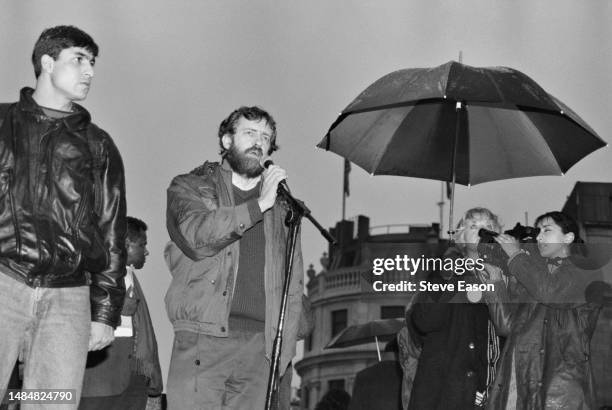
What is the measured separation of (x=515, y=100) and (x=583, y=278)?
134 centimetres

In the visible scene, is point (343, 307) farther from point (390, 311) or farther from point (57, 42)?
→ point (57, 42)

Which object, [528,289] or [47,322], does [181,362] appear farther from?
[528,289]

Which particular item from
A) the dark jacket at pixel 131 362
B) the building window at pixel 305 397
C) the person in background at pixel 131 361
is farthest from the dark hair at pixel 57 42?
the building window at pixel 305 397

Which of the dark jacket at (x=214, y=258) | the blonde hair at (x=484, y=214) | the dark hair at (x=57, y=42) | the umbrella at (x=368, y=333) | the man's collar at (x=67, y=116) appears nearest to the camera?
the man's collar at (x=67, y=116)

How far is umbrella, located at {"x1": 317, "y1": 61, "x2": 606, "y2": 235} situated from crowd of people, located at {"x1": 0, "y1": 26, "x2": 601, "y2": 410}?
1.05 meters

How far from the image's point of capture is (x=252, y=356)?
6.39m

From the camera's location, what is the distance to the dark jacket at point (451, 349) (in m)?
7.93

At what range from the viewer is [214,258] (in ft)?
21.3

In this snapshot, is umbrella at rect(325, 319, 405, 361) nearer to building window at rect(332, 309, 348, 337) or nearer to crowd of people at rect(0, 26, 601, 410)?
crowd of people at rect(0, 26, 601, 410)

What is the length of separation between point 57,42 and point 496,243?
374 centimetres

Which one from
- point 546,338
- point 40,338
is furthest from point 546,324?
point 40,338

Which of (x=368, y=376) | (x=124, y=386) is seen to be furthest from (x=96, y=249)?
(x=368, y=376)

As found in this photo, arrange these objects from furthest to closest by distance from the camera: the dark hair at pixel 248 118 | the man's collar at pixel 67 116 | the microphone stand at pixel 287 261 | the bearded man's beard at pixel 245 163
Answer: the dark hair at pixel 248 118, the bearded man's beard at pixel 245 163, the microphone stand at pixel 287 261, the man's collar at pixel 67 116

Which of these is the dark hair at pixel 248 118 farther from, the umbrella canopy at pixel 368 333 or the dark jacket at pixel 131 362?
the umbrella canopy at pixel 368 333
